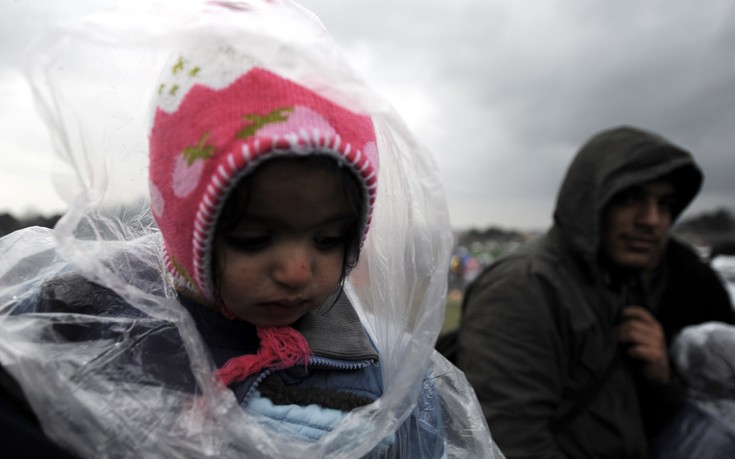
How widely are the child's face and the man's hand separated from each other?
4.98ft

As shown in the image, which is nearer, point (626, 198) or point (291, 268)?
point (291, 268)

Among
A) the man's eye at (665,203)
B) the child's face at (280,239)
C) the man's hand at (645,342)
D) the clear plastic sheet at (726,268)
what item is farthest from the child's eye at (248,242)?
the clear plastic sheet at (726,268)

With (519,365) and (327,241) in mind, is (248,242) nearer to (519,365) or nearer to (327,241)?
(327,241)

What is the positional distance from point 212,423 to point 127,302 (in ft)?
0.88

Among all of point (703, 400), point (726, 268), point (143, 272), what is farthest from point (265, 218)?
point (726, 268)

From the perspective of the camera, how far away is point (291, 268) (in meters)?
0.77

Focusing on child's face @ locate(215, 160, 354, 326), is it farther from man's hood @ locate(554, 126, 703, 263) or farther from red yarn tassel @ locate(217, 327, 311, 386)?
man's hood @ locate(554, 126, 703, 263)

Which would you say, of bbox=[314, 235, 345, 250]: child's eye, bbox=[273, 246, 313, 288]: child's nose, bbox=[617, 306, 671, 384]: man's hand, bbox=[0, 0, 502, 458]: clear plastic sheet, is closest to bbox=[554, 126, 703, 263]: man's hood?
bbox=[617, 306, 671, 384]: man's hand

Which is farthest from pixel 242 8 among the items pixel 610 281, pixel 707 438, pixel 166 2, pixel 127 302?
pixel 707 438

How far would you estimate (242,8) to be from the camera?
82 centimetres

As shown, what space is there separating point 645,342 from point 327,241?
1.56m

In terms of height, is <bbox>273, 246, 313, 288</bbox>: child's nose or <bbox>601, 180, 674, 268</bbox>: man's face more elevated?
<bbox>601, 180, 674, 268</bbox>: man's face

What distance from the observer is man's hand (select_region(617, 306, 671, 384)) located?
1.85 m

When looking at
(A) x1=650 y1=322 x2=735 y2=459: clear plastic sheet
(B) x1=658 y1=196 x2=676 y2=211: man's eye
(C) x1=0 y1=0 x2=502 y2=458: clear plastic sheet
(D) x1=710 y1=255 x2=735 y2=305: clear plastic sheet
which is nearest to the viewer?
(C) x1=0 y1=0 x2=502 y2=458: clear plastic sheet
